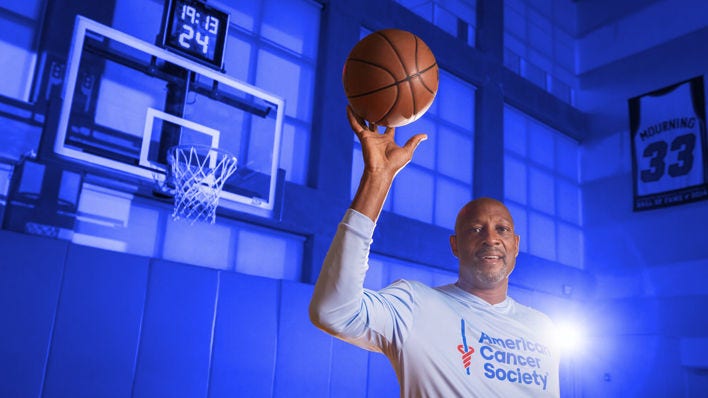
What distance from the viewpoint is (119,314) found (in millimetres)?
4414

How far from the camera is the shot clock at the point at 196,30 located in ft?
16.4

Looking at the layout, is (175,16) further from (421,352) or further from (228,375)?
(421,352)

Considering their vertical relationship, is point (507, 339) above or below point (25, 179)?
below

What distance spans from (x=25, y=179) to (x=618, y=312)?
8.05m

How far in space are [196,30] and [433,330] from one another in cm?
409

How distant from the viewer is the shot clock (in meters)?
5.01

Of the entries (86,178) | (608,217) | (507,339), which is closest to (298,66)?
(86,178)

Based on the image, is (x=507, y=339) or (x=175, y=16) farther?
(x=175, y=16)

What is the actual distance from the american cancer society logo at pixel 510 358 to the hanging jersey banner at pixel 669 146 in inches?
311

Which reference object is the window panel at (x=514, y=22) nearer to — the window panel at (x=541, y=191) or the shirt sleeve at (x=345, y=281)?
the window panel at (x=541, y=191)

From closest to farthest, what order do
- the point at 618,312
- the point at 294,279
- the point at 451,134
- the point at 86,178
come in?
the point at 86,178, the point at 294,279, the point at 451,134, the point at 618,312

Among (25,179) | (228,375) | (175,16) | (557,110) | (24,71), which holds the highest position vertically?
(557,110)

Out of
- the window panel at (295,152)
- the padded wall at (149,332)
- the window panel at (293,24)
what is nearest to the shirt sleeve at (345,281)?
the padded wall at (149,332)

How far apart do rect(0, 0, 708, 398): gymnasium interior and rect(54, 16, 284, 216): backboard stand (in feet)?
0.06
